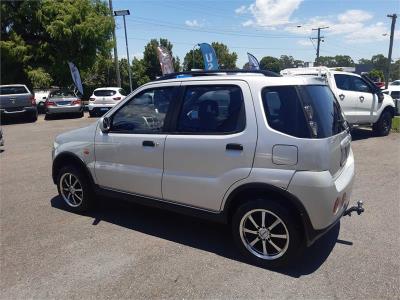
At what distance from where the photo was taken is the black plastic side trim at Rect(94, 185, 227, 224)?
398 centimetres

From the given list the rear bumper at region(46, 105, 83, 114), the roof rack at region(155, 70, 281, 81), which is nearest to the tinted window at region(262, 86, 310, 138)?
the roof rack at region(155, 70, 281, 81)

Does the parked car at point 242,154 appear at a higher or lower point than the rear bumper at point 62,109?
higher

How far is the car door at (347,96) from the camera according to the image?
10617 millimetres

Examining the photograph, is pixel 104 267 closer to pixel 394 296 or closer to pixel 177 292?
pixel 177 292

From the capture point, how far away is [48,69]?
77.3 feet

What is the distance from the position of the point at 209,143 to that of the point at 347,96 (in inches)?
313

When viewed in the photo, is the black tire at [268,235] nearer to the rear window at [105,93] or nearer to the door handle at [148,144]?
the door handle at [148,144]

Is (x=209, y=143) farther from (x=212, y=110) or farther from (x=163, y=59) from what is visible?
(x=163, y=59)

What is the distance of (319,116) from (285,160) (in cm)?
54

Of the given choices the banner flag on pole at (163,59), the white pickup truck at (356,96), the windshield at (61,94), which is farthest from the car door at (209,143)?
the banner flag on pole at (163,59)

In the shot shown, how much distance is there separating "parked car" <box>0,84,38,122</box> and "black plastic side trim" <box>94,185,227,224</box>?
13831mm

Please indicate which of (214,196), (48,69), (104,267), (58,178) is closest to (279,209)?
(214,196)

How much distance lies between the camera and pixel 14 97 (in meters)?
16.9

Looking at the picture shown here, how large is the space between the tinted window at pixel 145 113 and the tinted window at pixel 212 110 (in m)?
0.26
